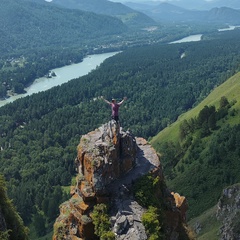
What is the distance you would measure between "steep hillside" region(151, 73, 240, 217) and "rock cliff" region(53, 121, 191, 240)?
5158 cm

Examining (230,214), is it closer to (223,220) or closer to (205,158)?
(223,220)

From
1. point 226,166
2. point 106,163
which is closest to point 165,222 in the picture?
point 106,163

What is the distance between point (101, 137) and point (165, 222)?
1093 cm

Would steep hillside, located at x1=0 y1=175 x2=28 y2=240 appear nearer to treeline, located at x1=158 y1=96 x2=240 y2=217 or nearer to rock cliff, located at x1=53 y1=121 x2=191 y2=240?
rock cliff, located at x1=53 y1=121 x2=191 y2=240

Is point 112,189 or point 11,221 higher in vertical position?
point 112,189

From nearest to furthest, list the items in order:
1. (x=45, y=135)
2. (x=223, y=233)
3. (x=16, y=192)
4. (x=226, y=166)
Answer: (x=223, y=233) < (x=226, y=166) < (x=16, y=192) < (x=45, y=135)

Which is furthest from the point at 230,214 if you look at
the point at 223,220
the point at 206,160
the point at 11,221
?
the point at 11,221

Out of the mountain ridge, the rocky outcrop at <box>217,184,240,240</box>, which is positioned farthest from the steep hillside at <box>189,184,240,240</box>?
the mountain ridge

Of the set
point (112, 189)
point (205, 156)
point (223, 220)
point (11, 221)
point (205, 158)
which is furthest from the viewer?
point (205, 156)

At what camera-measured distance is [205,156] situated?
10375 cm

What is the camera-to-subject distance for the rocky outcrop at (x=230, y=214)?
56031 millimetres

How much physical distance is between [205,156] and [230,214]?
40.2m

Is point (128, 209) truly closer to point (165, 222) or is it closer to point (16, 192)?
point (165, 222)

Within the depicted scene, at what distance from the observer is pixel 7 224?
43.1 metres
